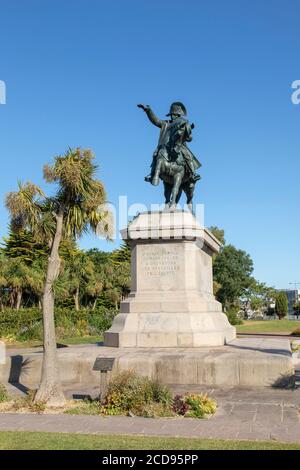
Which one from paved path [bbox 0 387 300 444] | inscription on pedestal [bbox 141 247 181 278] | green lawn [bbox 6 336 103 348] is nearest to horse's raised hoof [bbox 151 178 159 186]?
inscription on pedestal [bbox 141 247 181 278]

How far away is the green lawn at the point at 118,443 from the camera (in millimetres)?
6070

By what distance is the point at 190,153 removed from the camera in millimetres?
15172

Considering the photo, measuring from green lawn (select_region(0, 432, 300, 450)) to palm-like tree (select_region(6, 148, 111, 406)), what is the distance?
2705 mm

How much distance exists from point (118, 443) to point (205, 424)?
1.65 meters

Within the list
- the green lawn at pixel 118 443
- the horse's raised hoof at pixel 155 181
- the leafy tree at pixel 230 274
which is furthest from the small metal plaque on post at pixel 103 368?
the leafy tree at pixel 230 274

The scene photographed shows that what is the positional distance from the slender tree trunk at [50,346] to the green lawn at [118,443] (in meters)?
2.35

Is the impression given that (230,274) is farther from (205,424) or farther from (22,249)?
(205,424)

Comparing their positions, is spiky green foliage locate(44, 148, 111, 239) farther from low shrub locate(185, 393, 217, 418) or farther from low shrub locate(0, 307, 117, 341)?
low shrub locate(0, 307, 117, 341)

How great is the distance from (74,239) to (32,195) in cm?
121

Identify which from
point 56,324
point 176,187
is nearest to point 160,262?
point 176,187

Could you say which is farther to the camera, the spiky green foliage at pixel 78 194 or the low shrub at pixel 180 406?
the spiky green foliage at pixel 78 194

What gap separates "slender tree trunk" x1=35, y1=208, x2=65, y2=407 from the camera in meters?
9.06

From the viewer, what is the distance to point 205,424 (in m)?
7.41

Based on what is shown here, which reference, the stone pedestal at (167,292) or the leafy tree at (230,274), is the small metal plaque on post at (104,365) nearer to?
the stone pedestal at (167,292)
